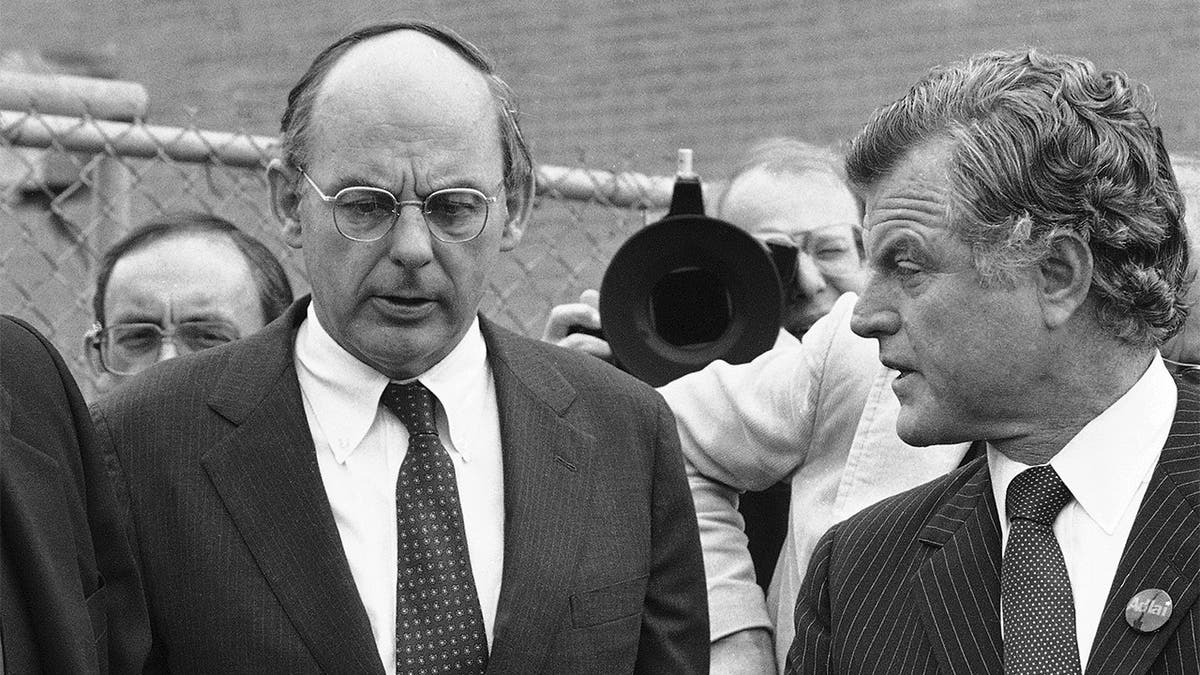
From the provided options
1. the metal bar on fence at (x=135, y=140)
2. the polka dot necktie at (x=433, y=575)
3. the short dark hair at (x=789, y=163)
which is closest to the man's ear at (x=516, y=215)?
the polka dot necktie at (x=433, y=575)

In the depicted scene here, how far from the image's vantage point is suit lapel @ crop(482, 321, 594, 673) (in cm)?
210

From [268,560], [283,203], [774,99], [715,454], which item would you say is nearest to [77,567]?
[268,560]

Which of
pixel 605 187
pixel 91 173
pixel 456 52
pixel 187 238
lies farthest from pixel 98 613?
pixel 605 187

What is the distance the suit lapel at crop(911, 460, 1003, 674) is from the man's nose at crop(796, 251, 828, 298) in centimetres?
102

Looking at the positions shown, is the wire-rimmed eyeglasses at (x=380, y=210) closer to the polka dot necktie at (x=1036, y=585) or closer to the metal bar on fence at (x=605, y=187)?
the polka dot necktie at (x=1036, y=585)

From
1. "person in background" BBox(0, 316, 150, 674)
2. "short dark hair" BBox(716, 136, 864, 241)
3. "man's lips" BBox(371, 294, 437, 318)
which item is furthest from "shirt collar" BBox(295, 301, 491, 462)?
"short dark hair" BBox(716, 136, 864, 241)

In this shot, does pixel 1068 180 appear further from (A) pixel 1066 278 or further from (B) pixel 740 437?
(B) pixel 740 437

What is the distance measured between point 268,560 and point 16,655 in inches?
16.3

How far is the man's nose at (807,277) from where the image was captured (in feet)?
10.2

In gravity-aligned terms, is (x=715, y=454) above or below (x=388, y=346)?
below

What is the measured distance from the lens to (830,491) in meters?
2.50

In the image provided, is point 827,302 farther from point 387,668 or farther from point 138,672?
point 138,672

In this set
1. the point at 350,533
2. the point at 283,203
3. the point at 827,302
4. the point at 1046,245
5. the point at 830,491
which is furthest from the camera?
the point at 827,302

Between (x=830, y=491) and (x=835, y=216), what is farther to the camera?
(x=835, y=216)
